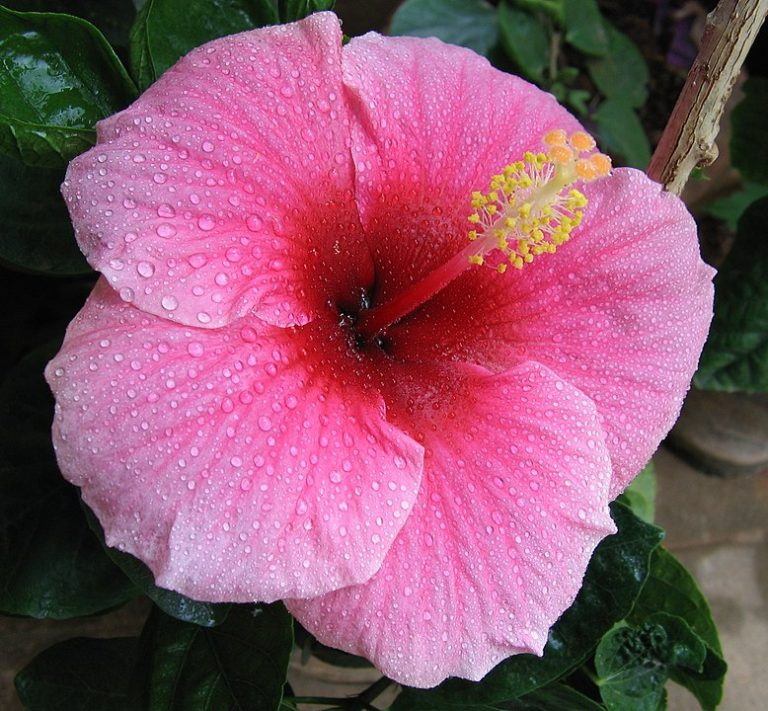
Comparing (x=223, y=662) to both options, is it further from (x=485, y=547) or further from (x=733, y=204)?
(x=733, y=204)

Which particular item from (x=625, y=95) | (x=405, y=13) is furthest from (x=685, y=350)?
(x=625, y=95)

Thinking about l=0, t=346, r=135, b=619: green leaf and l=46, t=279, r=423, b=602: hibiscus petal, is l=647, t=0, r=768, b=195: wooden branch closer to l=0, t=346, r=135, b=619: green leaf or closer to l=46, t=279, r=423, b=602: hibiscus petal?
l=46, t=279, r=423, b=602: hibiscus petal

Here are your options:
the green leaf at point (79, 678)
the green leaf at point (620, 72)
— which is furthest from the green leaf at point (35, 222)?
the green leaf at point (620, 72)

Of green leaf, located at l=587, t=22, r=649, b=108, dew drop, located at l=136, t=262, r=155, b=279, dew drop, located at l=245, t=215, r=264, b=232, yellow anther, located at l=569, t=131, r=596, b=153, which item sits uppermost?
yellow anther, located at l=569, t=131, r=596, b=153

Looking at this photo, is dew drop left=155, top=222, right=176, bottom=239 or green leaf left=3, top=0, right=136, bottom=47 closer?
dew drop left=155, top=222, right=176, bottom=239

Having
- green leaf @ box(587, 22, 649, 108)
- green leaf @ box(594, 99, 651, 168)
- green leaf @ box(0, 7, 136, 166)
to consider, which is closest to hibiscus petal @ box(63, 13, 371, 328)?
green leaf @ box(0, 7, 136, 166)

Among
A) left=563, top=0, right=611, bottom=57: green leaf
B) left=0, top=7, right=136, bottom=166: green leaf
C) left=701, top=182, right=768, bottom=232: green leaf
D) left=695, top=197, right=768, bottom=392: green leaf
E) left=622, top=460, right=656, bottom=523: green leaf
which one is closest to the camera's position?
left=0, top=7, right=136, bottom=166: green leaf
